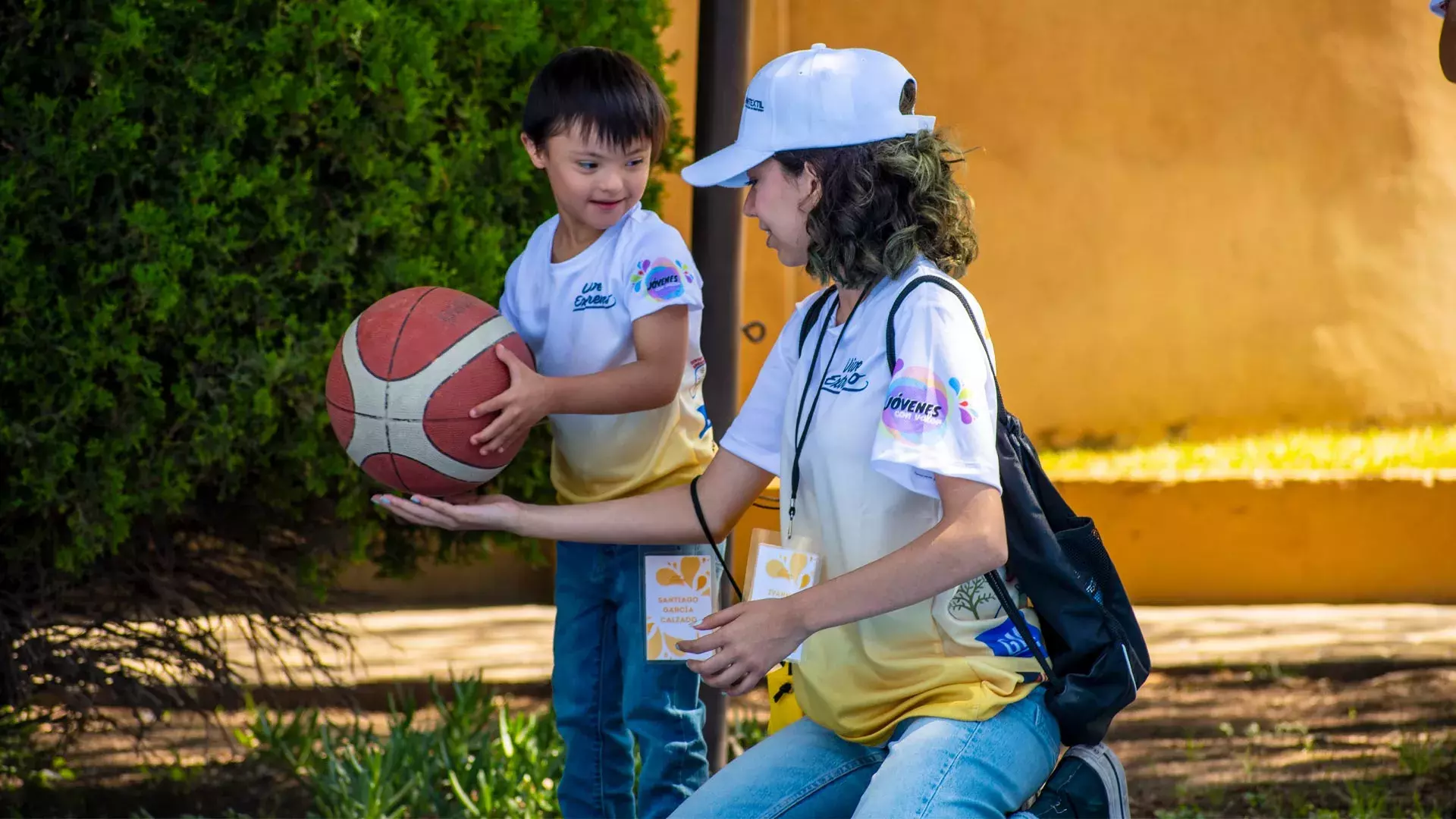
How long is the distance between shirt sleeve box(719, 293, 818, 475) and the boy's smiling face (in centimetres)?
67

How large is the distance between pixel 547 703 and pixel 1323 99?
500 centimetres

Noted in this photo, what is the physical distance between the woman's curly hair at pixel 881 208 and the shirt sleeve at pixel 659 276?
2.46 ft

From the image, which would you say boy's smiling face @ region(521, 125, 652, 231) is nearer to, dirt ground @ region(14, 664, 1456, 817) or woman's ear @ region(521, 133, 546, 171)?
woman's ear @ region(521, 133, 546, 171)

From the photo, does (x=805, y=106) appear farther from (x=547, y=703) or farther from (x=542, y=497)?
(x=547, y=703)

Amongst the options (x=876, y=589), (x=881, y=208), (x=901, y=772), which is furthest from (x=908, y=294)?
(x=901, y=772)

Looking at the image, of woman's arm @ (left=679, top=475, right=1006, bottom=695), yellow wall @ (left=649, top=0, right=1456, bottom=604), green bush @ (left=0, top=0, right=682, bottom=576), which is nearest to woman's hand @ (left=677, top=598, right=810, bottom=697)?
woman's arm @ (left=679, top=475, right=1006, bottom=695)

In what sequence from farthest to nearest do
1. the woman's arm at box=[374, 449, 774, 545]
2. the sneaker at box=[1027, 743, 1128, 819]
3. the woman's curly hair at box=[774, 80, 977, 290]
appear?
the woman's arm at box=[374, 449, 774, 545] → the woman's curly hair at box=[774, 80, 977, 290] → the sneaker at box=[1027, 743, 1128, 819]

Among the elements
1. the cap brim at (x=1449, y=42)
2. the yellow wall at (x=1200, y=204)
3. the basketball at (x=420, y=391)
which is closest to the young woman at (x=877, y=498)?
the basketball at (x=420, y=391)

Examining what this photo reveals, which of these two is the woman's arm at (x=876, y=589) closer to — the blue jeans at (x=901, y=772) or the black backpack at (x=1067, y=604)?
the black backpack at (x=1067, y=604)

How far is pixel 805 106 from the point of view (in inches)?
103

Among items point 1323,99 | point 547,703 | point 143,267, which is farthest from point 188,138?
point 1323,99

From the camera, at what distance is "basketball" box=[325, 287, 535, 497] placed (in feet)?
9.98

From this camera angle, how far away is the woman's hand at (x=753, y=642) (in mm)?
2395

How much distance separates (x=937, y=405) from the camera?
2395mm
